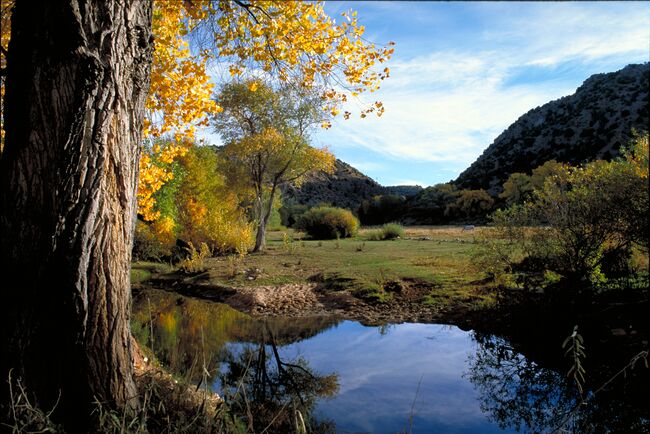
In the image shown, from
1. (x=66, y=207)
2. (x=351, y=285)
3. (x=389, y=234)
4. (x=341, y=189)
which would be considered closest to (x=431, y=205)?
(x=341, y=189)

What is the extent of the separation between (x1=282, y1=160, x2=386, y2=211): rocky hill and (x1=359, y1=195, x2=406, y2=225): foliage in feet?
35.0

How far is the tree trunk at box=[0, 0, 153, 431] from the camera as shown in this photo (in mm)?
2992

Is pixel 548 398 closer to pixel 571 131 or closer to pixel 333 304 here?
pixel 333 304

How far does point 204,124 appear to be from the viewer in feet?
22.8

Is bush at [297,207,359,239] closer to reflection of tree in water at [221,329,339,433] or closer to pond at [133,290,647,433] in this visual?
pond at [133,290,647,433]

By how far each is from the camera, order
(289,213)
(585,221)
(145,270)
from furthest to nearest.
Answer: (289,213) → (145,270) → (585,221)

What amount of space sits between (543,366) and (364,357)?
3012 mm

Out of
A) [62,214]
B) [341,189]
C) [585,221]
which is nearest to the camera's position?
[62,214]

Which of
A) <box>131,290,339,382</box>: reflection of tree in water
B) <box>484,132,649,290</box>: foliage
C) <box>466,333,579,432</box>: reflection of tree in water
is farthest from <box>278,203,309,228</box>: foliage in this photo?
<box>466,333,579,432</box>: reflection of tree in water

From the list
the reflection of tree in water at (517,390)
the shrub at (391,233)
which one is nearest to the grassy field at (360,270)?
the reflection of tree in water at (517,390)

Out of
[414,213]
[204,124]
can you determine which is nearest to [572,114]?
[414,213]

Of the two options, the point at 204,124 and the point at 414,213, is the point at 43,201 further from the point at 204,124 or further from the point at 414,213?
the point at 414,213

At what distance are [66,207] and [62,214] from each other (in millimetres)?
54

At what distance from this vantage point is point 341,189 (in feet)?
236
